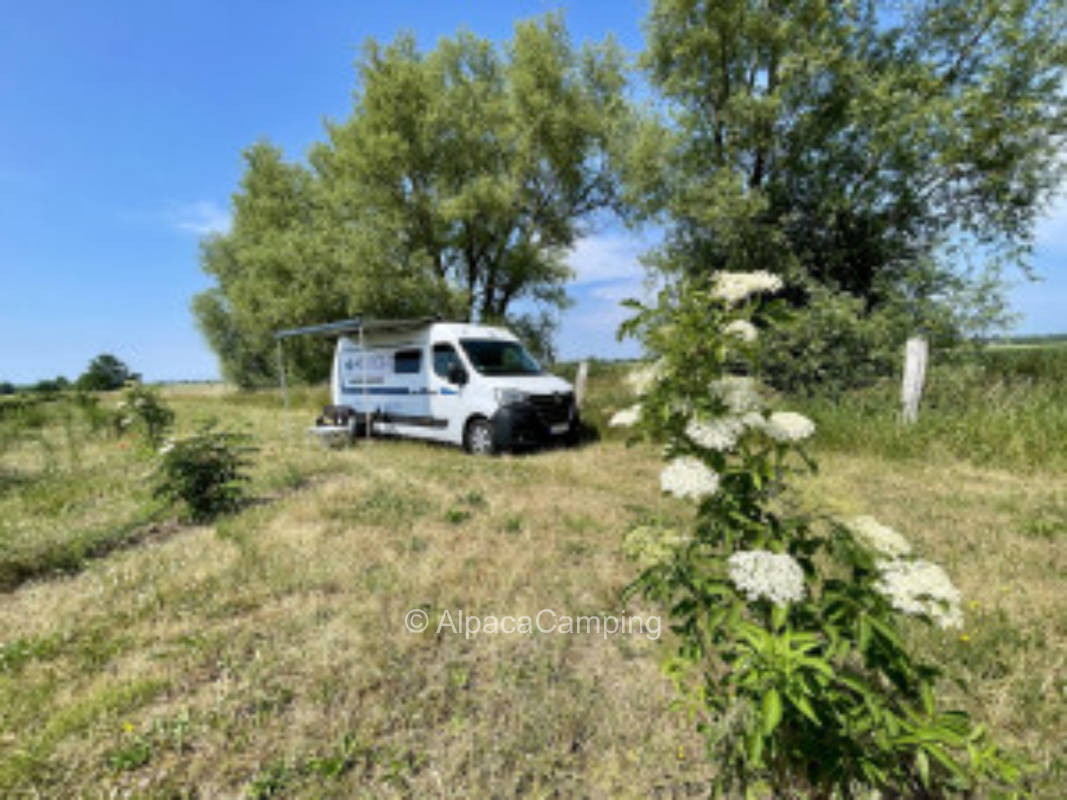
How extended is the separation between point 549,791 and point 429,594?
160 centimetres

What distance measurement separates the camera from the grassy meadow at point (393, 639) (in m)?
1.86

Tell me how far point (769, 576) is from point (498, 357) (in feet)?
24.9

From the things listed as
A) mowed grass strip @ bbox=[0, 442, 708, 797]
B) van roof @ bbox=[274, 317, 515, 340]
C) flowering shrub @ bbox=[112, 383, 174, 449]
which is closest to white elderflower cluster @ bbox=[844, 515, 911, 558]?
mowed grass strip @ bbox=[0, 442, 708, 797]

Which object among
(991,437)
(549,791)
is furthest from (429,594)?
(991,437)

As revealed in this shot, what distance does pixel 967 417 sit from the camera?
677 cm

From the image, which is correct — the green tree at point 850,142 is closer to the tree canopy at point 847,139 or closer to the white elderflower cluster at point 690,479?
the tree canopy at point 847,139

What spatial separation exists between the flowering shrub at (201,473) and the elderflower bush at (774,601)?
4517 mm

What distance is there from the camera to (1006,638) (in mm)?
2533

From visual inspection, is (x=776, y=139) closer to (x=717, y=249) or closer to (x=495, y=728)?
(x=717, y=249)

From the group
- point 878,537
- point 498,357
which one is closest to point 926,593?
point 878,537

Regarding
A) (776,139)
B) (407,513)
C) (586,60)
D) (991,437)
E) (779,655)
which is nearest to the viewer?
(779,655)

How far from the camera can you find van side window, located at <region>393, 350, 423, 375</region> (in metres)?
8.94

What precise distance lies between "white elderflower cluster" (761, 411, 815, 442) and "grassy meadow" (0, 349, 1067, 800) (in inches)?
9.0

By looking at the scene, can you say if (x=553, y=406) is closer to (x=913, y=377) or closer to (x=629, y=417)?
(x=913, y=377)
